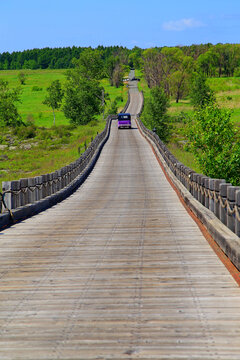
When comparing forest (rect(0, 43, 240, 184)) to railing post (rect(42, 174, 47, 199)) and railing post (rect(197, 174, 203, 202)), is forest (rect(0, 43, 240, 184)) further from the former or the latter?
railing post (rect(197, 174, 203, 202))

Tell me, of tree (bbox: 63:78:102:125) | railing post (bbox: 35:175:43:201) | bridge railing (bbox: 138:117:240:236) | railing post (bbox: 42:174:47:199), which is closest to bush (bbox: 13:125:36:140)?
tree (bbox: 63:78:102:125)

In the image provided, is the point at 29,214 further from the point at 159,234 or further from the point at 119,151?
the point at 119,151

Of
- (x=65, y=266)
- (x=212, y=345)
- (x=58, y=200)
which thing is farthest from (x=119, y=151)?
Answer: (x=212, y=345)

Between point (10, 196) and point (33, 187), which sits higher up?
point (10, 196)

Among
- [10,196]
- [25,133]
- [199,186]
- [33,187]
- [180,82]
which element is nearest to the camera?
[10,196]

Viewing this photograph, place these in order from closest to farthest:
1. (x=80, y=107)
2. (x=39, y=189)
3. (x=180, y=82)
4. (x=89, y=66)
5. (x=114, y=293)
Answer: (x=114, y=293) → (x=39, y=189) → (x=80, y=107) → (x=180, y=82) → (x=89, y=66)

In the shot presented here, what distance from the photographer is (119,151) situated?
57.8 m

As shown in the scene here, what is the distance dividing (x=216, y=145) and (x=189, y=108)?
7873 cm

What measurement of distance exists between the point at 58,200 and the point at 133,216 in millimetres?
7605

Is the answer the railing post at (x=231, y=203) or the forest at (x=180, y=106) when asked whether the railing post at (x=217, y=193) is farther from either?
the forest at (x=180, y=106)

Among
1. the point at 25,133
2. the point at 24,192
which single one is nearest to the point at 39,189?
the point at 24,192

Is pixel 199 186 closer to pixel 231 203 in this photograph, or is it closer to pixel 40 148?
pixel 231 203

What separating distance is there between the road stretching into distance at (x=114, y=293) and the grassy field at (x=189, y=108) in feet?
174

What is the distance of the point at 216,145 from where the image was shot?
55.7 m
